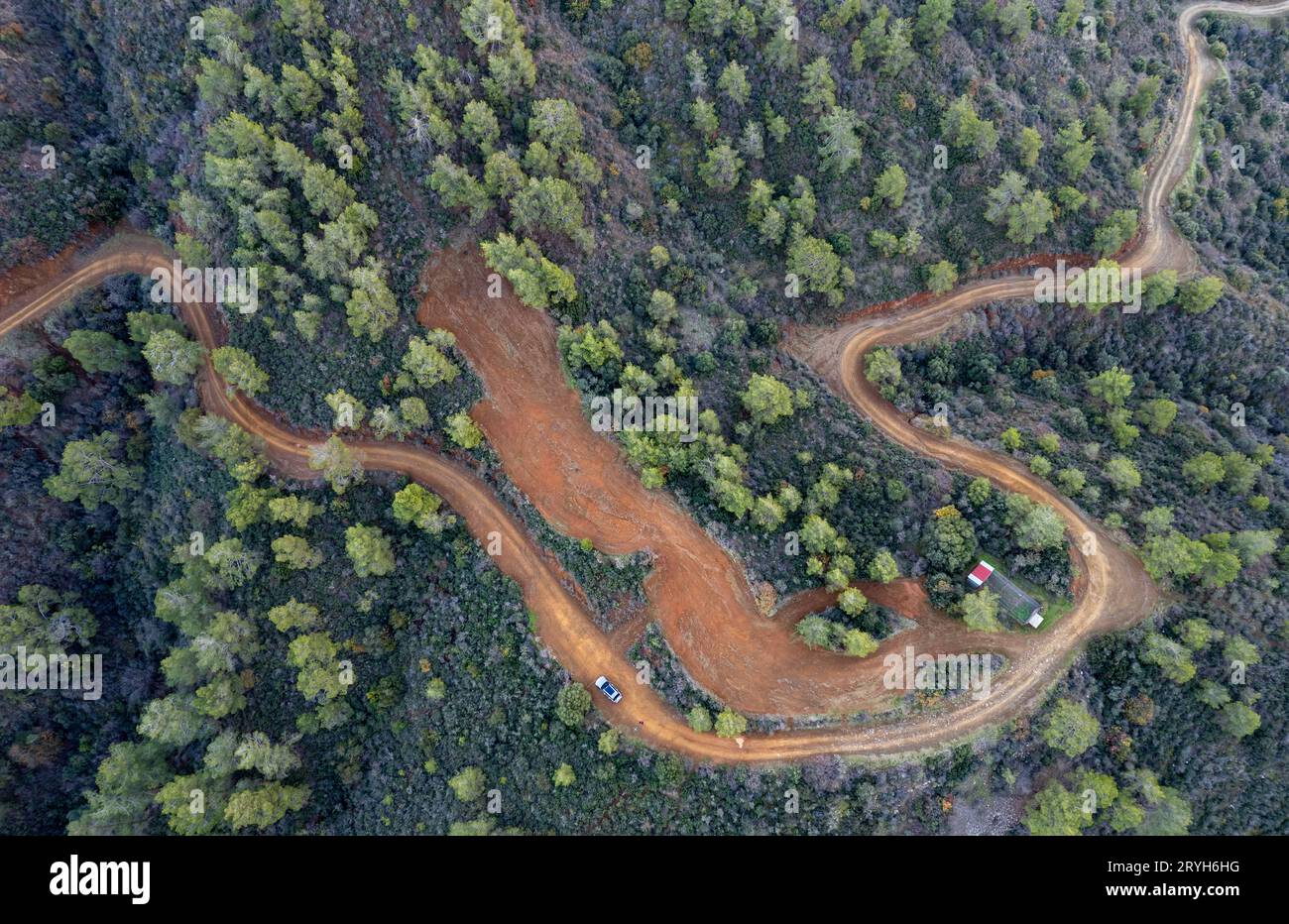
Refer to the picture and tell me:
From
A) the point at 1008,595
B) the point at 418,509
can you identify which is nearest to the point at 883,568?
the point at 1008,595

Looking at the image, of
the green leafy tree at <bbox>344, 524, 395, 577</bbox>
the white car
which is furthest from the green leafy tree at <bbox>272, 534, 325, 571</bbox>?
the white car

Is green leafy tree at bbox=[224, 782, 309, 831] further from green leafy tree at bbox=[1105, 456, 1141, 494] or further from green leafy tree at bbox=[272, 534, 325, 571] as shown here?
green leafy tree at bbox=[1105, 456, 1141, 494]

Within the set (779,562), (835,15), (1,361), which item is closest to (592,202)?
(835,15)

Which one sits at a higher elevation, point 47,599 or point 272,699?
point 47,599

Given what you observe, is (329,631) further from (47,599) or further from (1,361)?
(1,361)

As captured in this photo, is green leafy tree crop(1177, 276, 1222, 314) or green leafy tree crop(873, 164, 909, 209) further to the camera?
green leafy tree crop(1177, 276, 1222, 314)

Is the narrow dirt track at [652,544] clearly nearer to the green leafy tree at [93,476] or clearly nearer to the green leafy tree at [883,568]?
the green leafy tree at [883,568]

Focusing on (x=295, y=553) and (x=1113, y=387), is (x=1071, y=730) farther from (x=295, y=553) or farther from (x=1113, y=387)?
(x=295, y=553)
